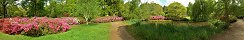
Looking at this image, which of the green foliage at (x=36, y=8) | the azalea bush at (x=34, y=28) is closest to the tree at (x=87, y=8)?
the azalea bush at (x=34, y=28)

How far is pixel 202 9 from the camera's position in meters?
37.4

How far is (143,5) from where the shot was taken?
40.0m

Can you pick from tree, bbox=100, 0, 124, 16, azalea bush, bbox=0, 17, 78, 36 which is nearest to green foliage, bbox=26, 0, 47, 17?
tree, bbox=100, 0, 124, 16

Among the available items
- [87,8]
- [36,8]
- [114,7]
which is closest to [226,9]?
[87,8]

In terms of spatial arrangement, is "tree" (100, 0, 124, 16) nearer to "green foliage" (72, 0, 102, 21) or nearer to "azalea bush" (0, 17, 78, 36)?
"green foliage" (72, 0, 102, 21)

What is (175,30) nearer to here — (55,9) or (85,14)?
(85,14)

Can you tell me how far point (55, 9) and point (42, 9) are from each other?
1.66 metres

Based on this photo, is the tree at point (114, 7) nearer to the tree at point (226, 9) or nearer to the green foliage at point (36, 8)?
the green foliage at point (36, 8)

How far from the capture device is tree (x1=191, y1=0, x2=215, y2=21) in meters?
36.1

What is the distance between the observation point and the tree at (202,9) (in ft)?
119

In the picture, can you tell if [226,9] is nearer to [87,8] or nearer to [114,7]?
[87,8]

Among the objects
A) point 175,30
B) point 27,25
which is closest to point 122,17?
point 175,30

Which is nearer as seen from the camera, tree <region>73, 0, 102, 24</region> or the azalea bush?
the azalea bush

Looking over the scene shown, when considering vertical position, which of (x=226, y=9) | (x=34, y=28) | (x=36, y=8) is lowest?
(x=34, y=28)
